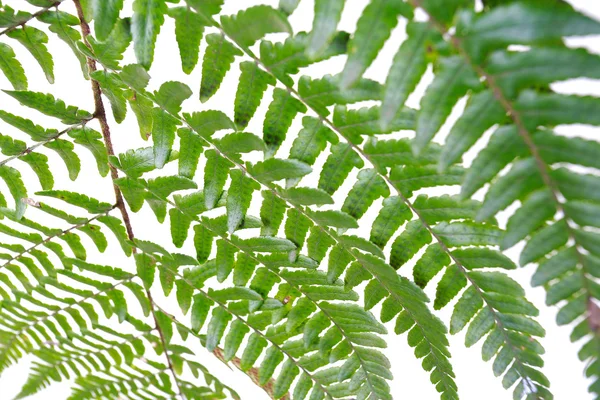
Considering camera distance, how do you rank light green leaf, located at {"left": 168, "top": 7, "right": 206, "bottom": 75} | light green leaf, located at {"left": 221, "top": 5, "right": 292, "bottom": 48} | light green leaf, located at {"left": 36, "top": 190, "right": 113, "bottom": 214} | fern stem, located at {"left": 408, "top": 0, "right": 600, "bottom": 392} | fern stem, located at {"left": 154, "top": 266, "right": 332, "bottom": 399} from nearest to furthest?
fern stem, located at {"left": 408, "top": 0, "right": 600, "bottom": 392}
light green leaf, located at {"left": 221, "top": 5, "right": 292, "bottom": 48}
light green leaf, located at {"left": 168, "top": 7, "right": 206, "bottom": 75}
light green leaf, located at {"left": 36, "top": 190, "right": 113, "bottom": 214}
fern stem, located at {"left": 154, "top": 266, "right": 332, "bottom": 399}

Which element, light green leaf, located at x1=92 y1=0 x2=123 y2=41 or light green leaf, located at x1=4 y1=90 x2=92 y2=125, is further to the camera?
light green leaf, located at x1=4 y1=90 x2=92 y2=125

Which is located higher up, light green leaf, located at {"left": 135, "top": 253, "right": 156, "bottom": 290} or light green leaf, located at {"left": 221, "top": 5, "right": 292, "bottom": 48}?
light green leaf, located at {"left": 221, "top": 5, "right": 292, "bottom": 48}

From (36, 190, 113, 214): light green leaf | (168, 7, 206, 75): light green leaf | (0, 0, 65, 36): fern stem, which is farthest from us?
(36, 190, 113, 214): light green leaf

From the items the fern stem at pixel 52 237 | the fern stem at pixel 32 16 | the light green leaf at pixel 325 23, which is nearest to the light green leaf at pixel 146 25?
the fern stem at pixel 32 16

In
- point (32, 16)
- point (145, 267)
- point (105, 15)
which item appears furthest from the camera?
point (145, 267)

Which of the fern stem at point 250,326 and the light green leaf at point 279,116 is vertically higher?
the light green leaf at point 279,116

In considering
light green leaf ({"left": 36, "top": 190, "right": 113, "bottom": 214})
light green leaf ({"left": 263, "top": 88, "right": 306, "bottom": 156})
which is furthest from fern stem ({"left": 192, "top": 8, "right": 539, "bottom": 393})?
light green leaf ({"left": 36, "top": 190, "right": 113, "bottom": 214})

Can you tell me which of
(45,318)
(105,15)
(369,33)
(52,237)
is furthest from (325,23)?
(45,318)

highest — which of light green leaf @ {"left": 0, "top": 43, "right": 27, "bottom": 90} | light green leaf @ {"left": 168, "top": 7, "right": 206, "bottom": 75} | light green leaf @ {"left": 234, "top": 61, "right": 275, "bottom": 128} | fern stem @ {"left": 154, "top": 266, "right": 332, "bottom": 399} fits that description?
light green leaf @ {"left": 0, "top": 43, "right": 27, "bottom": 90}

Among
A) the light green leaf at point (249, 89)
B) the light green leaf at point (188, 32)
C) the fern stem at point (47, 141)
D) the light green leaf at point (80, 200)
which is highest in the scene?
the light green leaf at point (188, 32)

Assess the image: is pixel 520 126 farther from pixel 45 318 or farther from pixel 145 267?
pixel 45 318

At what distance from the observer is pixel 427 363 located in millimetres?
1247

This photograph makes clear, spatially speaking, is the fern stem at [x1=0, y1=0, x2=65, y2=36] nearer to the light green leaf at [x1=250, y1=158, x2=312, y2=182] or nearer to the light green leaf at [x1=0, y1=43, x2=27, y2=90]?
the light green leaf at [x1=0, y1=43, x2=27, y2=90]

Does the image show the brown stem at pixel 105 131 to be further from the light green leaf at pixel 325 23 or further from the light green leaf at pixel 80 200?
the light green leaf at pixel 325 23
